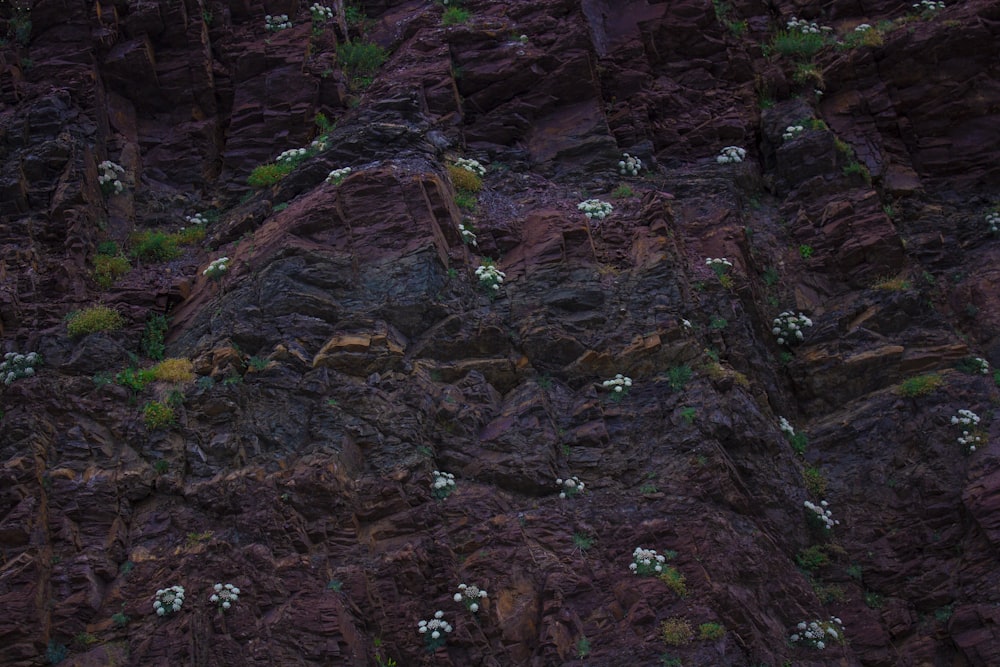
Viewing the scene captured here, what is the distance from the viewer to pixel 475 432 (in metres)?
13.4

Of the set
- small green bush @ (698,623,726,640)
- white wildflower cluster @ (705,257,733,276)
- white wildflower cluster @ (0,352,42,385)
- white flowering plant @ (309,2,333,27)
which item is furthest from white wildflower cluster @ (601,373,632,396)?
white flowering plant @ (309,2,333,27)

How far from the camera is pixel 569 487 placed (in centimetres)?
1291

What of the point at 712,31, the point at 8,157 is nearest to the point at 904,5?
the point at 712,31

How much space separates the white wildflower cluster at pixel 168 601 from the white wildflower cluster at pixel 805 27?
15.5 meters

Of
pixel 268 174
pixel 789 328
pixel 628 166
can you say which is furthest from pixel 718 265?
pixel 268 174

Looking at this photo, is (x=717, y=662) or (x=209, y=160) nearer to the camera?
(x=717, y=662)

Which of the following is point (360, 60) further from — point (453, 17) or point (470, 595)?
point (470, 595)

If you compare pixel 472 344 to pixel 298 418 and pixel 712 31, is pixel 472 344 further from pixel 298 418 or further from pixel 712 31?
pixel 712 31

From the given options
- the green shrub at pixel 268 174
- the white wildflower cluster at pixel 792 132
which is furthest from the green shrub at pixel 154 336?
the white wildflower cluster at pixel 792 132

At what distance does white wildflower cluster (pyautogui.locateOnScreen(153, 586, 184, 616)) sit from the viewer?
11289 mm

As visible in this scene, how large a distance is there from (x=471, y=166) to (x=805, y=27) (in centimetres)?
779

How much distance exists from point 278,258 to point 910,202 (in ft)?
35.1

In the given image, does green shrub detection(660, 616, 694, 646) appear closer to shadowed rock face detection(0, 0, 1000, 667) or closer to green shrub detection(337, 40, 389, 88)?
shadowed rock face detection(0, 0, 1000, 667)

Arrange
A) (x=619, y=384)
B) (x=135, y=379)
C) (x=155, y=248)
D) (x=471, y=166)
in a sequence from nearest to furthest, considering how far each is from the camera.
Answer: (x=135, y=379) < (x=619, y=384) < (x=155, y=248) < (x=471, y=166)
